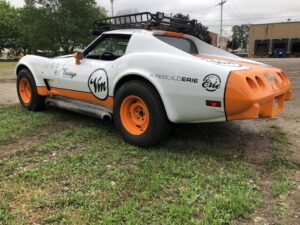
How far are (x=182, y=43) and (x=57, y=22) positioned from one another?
79.5 feet

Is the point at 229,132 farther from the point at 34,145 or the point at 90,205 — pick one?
the point at 34,145

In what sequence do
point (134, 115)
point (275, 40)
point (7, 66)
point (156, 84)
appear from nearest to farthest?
point (156, 84) < point (134, 115) < point (7, 66) < point (275, 40)

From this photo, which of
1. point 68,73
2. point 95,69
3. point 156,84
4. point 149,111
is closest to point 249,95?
point 156,84

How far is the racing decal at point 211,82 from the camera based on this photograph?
92.5 inches

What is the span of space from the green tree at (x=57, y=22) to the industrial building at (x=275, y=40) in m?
28.8

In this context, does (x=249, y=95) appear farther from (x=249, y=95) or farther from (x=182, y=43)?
(x=182, y=43)

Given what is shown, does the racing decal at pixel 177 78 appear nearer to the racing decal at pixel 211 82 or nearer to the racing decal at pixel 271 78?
the racing decal at pixel 211 82

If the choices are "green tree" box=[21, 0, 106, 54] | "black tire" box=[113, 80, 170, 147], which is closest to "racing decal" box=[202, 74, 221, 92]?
"black tire" box=[113, 80, 170, 147]

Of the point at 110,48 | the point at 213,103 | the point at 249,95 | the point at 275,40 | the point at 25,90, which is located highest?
the point at 275,40

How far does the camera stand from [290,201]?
1994mm

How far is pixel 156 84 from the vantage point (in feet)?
8.95

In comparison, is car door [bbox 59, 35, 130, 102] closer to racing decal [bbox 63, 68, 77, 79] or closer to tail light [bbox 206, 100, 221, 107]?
racing decal [bbox 63, 68, 77, 79]

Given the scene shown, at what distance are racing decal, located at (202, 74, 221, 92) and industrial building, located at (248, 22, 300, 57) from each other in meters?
39.6

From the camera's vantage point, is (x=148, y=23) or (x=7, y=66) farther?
(x=7, y=66)
